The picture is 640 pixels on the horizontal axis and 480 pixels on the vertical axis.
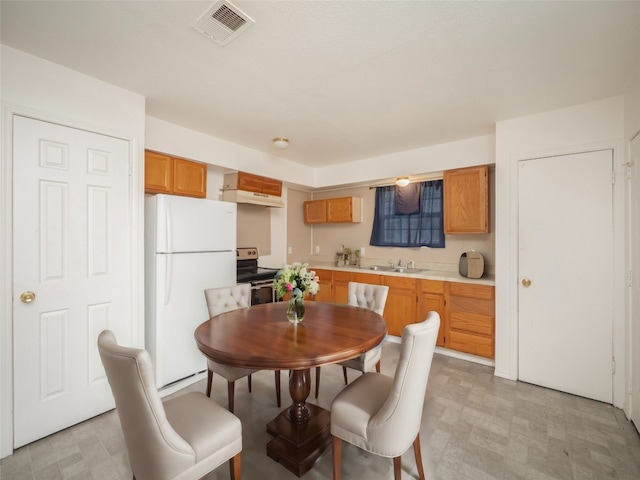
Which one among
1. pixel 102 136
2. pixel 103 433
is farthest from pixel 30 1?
pixel 103 433

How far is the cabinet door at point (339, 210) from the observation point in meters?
4.68

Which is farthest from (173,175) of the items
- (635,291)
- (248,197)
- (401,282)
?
(635,291)

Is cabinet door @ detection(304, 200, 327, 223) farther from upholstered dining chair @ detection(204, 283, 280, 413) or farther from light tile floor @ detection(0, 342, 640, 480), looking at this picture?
light tile floor @ detection(0, 342, 640, 480)

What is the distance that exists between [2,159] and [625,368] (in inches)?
193

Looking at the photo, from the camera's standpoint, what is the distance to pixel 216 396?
2570mm

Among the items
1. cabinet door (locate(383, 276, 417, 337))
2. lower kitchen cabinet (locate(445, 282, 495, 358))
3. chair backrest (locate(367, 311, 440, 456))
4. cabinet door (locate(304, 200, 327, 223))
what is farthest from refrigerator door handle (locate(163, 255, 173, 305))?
lower kitchen cabinet (locate(445, 282, 495, 358))

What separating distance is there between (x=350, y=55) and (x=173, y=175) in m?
2.12

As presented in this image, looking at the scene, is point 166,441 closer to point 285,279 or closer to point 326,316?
point 285,279

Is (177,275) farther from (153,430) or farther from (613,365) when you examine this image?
(613,365)

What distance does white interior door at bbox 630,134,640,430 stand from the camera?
2.12m

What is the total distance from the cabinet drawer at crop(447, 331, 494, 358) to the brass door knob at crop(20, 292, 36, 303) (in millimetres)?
3864

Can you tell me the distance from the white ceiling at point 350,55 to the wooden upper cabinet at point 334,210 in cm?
190

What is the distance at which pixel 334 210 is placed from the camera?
15.9 ft

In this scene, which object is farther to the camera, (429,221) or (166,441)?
(429,221)
